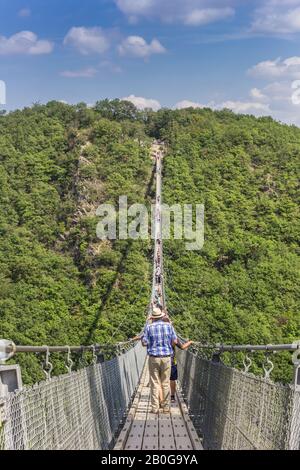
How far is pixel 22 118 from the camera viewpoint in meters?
55.8

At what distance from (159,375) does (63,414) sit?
2.85 metres

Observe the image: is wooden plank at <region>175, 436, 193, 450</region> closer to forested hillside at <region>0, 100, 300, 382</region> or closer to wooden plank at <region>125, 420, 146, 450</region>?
wooden plank at <region>125, 420, 146, 450</region>

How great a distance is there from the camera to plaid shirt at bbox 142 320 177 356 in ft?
19.2

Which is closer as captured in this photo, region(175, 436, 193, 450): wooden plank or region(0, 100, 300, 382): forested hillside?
region(175, 436, 193, 450): wooden plank

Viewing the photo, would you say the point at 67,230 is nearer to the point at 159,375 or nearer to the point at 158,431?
the point at 159,375

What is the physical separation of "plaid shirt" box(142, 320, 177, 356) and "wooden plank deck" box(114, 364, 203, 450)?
2.08 ft

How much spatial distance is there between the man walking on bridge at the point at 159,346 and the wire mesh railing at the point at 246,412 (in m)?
0.39

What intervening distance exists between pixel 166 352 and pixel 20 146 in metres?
47.4

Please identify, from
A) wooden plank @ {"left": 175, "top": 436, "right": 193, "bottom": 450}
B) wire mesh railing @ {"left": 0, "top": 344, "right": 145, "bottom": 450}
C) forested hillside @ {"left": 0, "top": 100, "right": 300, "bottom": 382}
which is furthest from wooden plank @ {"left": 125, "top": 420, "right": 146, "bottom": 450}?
forested hillside @ {"left": 0, "top": 100, "right": 300, "bottom": 382}

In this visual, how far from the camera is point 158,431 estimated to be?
5.70 meters

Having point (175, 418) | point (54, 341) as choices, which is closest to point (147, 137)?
point (54, 341)

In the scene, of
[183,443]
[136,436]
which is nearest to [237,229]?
[136,436]

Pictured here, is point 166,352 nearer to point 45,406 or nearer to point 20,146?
point 45,406

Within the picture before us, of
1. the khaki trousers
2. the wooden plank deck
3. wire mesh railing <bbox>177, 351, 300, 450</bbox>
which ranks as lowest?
the wooden plank deck
